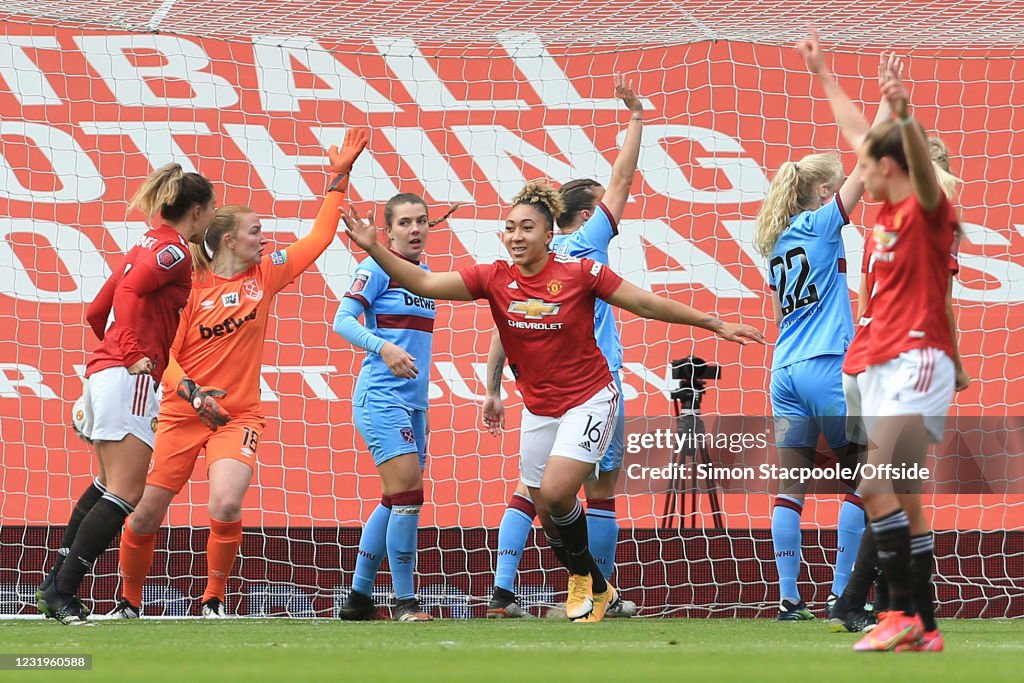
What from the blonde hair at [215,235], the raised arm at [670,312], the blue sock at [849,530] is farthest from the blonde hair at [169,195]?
the blue sock at [849,530]

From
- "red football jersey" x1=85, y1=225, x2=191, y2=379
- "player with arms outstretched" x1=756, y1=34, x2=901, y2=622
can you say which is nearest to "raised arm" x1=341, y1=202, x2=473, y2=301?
"red football jersey" x1=85, y1=225, x2=191, y2=379

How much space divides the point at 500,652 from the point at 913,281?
1761mm

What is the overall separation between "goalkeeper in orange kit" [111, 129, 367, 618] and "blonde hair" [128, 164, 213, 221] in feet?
1.60

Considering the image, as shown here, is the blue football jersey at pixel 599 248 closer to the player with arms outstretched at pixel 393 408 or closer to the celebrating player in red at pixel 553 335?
the celebrating player in red at pixel 553 335

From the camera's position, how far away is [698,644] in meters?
4.86

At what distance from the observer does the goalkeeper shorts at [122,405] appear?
5.66m

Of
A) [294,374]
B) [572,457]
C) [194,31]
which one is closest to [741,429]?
[294,374]

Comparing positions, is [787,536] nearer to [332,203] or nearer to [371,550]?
[371,550]

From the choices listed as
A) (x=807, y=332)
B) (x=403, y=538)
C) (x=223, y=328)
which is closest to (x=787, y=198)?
(x=807, y=332)

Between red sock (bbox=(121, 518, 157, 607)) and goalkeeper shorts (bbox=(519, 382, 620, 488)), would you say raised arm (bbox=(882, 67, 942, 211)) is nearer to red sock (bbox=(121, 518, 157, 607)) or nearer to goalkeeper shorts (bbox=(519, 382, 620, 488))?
goalkeeper shorts (bbox=(519, 382, 620, 488))

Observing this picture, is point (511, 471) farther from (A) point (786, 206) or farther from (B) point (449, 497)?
(A) point (786, 206)

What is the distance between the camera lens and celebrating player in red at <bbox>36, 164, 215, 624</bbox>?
5.59m

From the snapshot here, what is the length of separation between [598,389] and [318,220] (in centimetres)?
159

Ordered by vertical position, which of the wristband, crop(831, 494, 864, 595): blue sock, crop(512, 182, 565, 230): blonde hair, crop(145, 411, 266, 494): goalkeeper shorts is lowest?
crop(831, 494, 864, 595): blue sock
